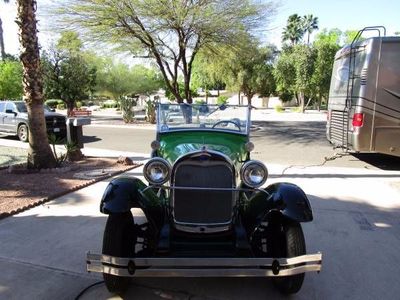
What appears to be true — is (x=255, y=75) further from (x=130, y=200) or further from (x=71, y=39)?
(x=130, y=200)

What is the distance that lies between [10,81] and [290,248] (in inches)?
1190

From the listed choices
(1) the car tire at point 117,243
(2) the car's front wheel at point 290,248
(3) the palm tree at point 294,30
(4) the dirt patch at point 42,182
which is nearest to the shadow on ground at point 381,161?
(4) the dirt patch at point 42,182

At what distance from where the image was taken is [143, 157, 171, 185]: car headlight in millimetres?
3609

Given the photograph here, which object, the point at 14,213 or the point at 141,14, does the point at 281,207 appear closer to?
the point at 14,213

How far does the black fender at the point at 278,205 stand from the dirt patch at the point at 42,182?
12.3 feet

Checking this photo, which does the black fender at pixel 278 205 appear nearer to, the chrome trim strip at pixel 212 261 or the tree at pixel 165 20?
the chrome trim strip at pixel 212 261

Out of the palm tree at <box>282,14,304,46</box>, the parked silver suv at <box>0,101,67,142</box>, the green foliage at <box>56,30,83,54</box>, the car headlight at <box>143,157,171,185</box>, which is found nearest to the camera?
the car headlight at <box>143,157,171,185</box>

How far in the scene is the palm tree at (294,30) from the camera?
59.1m

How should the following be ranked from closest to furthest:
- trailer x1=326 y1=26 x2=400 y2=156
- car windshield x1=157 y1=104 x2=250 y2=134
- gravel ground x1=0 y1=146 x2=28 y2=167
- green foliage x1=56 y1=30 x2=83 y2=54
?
car windshield x1=157 y1=104 x2=250 y2=134 → trailer x1=326 y1=26 x2=400 y2=156 → gravel ground x1=0 y1=146 x2=28 y2=167 → green foliage x1=56 y1=30 x2=83 y2=54

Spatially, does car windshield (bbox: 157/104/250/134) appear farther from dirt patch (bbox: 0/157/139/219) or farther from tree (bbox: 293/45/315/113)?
tree (bbox: 293/45/315/113)

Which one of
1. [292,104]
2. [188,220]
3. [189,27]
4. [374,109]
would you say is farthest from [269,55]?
[188,220]

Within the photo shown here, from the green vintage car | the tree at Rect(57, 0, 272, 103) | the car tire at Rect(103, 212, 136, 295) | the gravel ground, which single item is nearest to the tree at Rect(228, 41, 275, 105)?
the tree at Rect(57, 0, 272, 103)

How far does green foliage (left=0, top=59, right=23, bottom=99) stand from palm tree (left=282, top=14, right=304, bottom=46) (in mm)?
41573

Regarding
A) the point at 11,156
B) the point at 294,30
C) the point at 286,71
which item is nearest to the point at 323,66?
the point at 286,71
